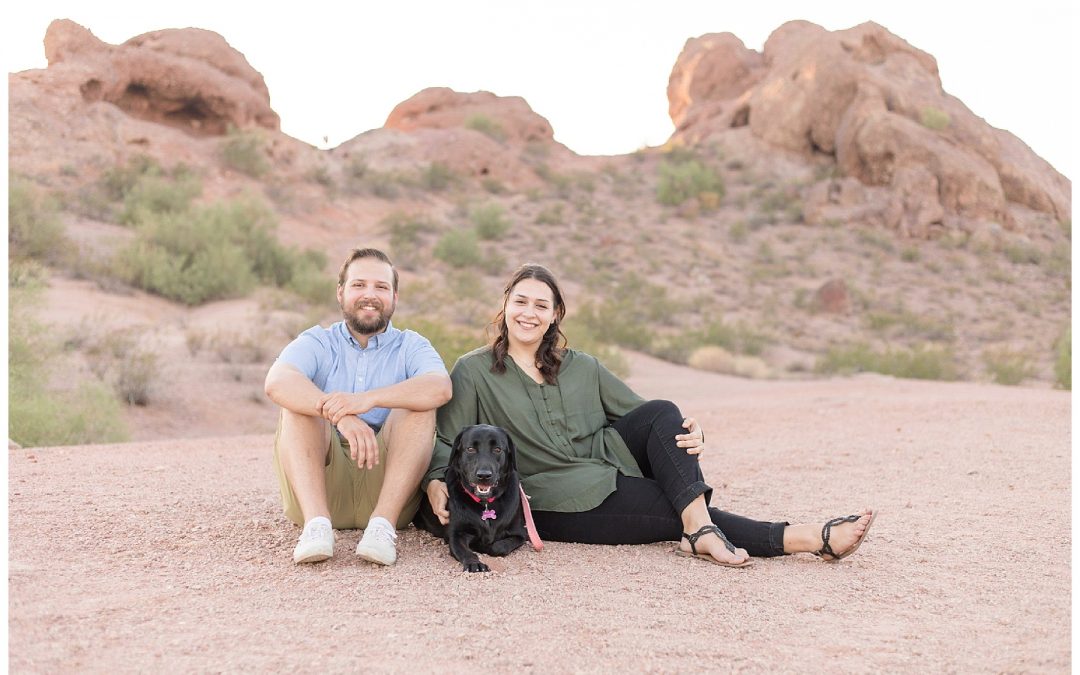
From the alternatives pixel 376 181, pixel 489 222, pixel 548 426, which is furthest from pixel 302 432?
pixel 376 181

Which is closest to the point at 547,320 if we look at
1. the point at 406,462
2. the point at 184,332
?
the point at 406,462

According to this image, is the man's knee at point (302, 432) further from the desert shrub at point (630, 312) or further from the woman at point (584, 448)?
the desert shrub at point (630, 312)

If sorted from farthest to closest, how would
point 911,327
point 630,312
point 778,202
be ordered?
point 778,202 → point 911,327 → point 630,312

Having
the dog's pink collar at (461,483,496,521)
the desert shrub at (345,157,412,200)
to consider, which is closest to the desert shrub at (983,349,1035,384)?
the dog's pink collar at (461,483,496,521)

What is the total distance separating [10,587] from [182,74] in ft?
96.4

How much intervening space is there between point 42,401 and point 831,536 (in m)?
7.80

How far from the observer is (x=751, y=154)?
4019 cm

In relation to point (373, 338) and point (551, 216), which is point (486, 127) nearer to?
point (551, 216)

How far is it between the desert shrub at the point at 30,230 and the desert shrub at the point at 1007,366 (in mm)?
17080

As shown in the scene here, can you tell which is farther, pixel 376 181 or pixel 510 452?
pixel 376 181

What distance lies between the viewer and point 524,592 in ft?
12.7

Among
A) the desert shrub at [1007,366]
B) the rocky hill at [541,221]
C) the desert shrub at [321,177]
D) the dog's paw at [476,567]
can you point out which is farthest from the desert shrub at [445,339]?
the desert shrub at [321,177]

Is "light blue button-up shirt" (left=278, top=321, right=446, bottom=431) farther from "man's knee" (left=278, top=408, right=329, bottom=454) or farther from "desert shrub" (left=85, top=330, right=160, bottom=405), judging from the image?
"desert shrub" (left=85, top=330, right=160, bottom=405)

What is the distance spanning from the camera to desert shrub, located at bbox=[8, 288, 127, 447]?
29.1 ft
